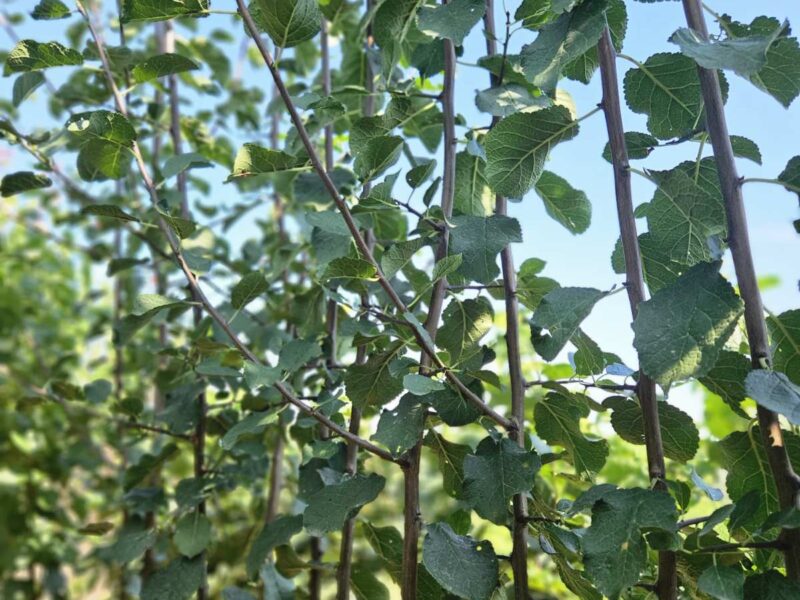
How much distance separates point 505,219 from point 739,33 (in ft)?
0.78

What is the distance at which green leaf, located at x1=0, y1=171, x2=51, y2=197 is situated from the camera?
34.0 inches

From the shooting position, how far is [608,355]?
698 mm

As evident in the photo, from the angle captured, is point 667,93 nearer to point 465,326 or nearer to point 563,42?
Answer: point 563,42

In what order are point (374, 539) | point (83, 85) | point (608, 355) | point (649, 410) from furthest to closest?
point (83, 85) < point (374, 539) < point (608, 355) < point (649, 410)

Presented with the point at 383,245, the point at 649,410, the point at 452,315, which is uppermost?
the point at 383,245

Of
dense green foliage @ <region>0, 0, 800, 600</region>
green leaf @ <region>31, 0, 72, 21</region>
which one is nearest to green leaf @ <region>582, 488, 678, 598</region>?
dense green foliage @ <region>0, 0, 800, 600</region>

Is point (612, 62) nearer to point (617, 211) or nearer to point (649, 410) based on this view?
point (617, 211)

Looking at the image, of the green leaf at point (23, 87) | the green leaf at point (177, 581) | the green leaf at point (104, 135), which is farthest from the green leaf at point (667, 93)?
the green leaf at point (177, 581)

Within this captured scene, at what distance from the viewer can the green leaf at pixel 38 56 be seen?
680 millimetres

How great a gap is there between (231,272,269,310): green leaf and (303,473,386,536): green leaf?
0.73 ft

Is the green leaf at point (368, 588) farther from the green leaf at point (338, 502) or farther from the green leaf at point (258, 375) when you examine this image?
the green leaf at point (258, 375)

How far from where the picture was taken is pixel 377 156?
0.64m

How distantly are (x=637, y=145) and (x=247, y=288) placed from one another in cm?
40

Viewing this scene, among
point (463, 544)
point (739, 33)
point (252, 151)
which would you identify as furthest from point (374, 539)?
point (739, 33)
